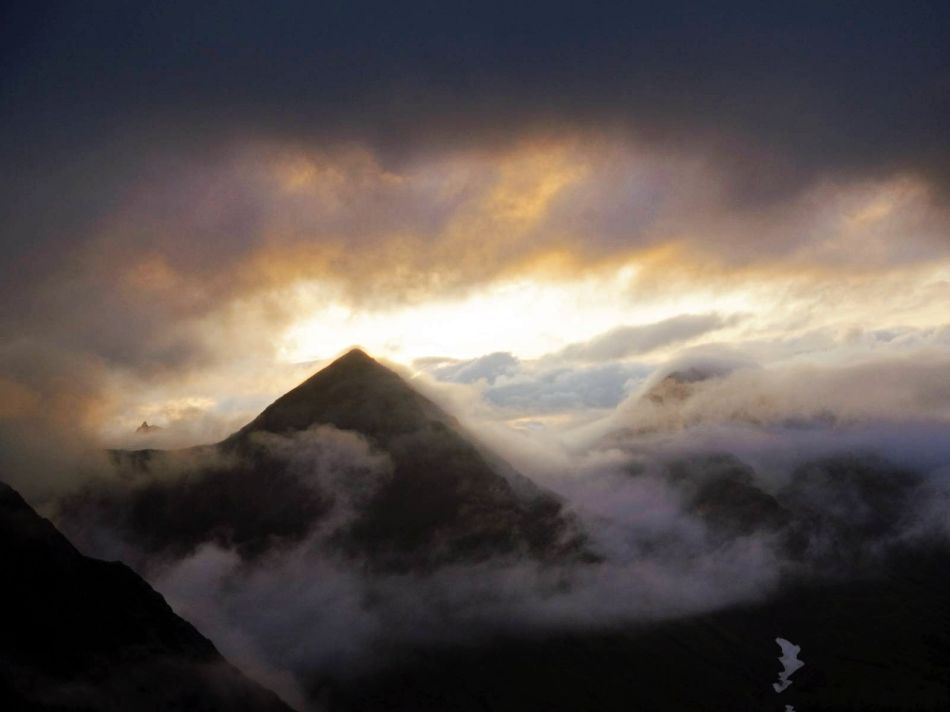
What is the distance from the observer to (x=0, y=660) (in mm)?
182125

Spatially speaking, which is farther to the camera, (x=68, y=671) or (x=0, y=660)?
(x=68, y=671)

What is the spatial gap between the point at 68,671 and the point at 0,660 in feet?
71.4

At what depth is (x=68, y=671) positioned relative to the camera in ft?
654
